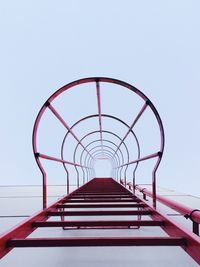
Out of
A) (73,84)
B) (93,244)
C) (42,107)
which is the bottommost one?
(93,244)

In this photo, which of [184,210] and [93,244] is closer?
[93,244]

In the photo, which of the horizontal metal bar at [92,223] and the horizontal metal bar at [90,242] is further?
the horizontal metal bar at [92,223]

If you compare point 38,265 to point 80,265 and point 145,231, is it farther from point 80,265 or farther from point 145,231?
point 145,231

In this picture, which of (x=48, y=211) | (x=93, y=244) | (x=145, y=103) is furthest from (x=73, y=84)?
(x=93, y=244)

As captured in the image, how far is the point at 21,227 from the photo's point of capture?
1411 millimetres

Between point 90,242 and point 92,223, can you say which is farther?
point 92,223

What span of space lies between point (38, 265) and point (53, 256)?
14 cm

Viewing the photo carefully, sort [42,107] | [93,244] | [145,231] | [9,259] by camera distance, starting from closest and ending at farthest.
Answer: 1. [93,244]
2. [9,259]
3. [42,107]
4. [145,231]

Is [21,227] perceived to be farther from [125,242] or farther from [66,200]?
[66,200]

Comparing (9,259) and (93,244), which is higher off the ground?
(93,244)

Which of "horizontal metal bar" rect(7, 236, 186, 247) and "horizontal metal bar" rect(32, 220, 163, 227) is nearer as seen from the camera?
"horizontal metal bar" rect(7, 236, 186, 247)

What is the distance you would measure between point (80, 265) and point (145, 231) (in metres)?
0.89

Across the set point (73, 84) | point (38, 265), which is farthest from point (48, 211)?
point (73, 84)

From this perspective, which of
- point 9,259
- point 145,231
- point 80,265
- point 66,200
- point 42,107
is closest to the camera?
point 80,265
